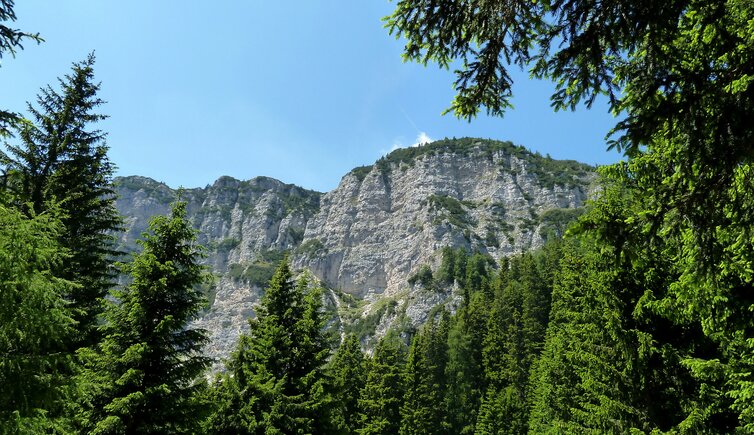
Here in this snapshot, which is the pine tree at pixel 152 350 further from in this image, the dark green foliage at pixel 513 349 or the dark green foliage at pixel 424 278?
the dark green foliage at pixel 424 278

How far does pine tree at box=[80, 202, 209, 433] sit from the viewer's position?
982 centimetres

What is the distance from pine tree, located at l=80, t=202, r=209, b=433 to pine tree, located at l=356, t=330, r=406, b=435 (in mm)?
20990

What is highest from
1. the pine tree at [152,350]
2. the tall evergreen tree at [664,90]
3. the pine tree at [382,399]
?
the tall evergreen tree at [664,90]

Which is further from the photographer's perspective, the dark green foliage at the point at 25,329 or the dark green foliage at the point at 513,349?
the dark green foliage at the point at 513,349

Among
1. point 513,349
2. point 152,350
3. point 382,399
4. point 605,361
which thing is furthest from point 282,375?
point 513,349

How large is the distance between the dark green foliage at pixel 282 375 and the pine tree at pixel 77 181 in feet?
16.9

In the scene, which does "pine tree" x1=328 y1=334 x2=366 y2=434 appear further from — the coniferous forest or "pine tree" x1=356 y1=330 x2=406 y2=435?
the coniferous forest

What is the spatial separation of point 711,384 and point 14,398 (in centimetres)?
1348

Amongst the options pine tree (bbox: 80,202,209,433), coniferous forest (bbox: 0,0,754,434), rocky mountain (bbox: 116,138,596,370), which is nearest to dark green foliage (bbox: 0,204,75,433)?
coniferous forest (bbox: 0,0,754,434)

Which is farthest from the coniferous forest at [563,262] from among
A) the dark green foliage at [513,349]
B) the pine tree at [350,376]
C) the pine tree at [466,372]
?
the pine tree at [466,372]

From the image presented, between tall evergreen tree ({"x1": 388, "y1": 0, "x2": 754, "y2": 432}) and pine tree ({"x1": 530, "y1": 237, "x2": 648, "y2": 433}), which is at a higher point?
tall evergreen tree ({"x1": 388, "y1": 0, "x2": 754, "y2": 432})

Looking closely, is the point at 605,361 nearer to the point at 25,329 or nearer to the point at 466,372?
the point at 25,329

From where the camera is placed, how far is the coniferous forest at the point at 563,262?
4.22m

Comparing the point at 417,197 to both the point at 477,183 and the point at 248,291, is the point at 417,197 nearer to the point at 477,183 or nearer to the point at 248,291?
the point at 477,183
